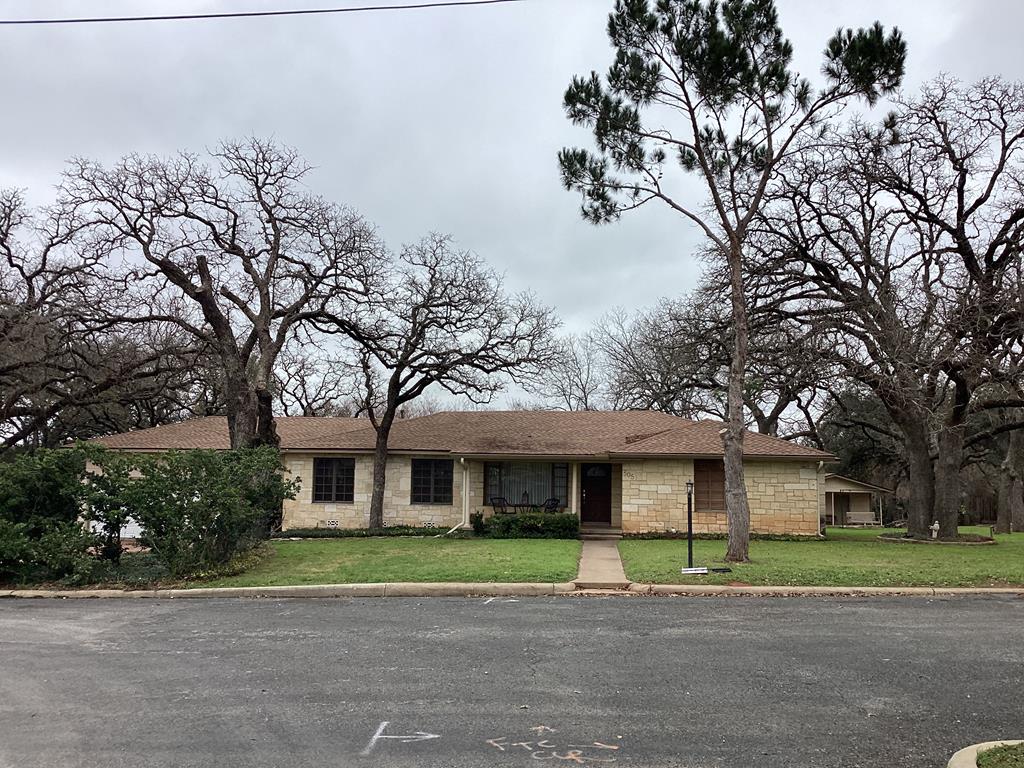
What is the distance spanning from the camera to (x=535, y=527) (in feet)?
70.7

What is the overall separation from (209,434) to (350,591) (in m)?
17.0

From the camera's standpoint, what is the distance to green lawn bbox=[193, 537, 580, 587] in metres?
12.8

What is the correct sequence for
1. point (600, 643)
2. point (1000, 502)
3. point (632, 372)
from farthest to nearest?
point (632, 372)
point (1000, 502)
point (600, 643)

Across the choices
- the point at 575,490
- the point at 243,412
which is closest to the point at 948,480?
the point at 575,490

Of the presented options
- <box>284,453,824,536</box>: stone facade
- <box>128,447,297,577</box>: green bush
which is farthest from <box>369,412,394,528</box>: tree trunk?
<box>128,447,297,577</box>: green bush

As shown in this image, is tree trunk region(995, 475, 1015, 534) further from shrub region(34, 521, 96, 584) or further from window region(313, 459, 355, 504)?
shrub region(34, 521, 96, 584)

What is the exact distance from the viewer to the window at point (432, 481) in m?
24.7

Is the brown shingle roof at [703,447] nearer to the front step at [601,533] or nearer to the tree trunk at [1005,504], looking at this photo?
the front step at [601,533]

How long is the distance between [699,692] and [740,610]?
4.44m

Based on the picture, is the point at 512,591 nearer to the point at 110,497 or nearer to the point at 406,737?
the point at 406,737

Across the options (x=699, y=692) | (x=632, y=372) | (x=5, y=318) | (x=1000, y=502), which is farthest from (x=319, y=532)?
(x=1000, y=502)

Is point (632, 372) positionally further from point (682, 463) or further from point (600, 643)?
point (600, 643)

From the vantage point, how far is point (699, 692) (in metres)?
6.08

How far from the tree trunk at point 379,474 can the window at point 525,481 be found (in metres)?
3.38
